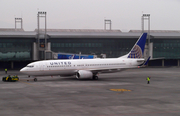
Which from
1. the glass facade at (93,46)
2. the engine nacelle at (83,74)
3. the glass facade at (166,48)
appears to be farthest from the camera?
the glass facade at (166,48)

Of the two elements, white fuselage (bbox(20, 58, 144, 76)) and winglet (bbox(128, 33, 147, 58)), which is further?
winglet (bbox(128, 33, 147, 58))

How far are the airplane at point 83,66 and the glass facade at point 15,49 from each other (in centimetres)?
4188

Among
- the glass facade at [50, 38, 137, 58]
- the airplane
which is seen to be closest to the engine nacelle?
the airplane

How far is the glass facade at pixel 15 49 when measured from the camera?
89688mm

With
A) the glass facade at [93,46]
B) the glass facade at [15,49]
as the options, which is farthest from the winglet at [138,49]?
the glass facade at [15,49]

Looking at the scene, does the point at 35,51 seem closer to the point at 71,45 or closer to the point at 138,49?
the point at 71,45

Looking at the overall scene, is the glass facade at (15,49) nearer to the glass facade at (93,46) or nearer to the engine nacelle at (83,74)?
the glass facade at (93,46)

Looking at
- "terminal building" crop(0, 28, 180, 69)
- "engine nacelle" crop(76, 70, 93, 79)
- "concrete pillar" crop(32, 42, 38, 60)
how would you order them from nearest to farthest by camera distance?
"engine nacelle" crop(76, 70, 93, 79) < "terminal building" crop(0, 28, 180, 69) < "concrete pillar" crop(32, 42, 38, 60)

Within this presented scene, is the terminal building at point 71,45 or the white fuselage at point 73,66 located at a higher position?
the terminal building at point 71,45

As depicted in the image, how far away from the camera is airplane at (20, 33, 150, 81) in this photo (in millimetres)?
49781

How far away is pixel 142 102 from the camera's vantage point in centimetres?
2755

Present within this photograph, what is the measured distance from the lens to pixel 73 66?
174 ft

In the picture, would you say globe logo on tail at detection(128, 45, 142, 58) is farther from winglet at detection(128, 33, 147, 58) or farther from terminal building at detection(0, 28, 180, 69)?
terminal building at detection(0, 28, 180, 69)

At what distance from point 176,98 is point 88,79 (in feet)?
88.6
